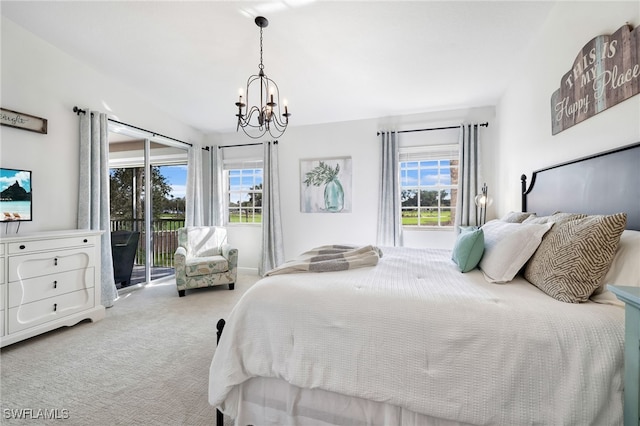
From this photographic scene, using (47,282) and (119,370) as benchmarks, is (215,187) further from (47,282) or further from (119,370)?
(119,370)

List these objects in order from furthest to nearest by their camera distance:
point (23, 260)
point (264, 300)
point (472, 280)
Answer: point (23, 260) < point (472, 280) < point (264, 300)

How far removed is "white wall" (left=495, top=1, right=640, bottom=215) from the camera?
1.43 meters

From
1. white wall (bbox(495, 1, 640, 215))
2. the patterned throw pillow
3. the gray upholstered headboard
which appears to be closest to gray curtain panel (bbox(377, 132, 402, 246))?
white wall (bbox(495, 1, 640, 215))

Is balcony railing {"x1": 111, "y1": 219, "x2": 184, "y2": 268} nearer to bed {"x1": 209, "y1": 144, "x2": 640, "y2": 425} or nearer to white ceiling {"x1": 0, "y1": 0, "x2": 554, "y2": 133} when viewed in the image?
white ceiling {"x1": 0, "y1": 0, "x2": 554, "y2": 133}

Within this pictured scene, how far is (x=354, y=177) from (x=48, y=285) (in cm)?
374

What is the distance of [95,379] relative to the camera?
1.82m

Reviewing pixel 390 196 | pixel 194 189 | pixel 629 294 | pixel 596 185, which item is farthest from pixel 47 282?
pixel 596 185

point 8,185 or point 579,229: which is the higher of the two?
point 8,185

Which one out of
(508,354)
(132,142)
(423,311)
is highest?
(132,142)

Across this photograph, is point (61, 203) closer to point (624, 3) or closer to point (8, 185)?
point (8, 185)

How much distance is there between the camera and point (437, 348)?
1.09m

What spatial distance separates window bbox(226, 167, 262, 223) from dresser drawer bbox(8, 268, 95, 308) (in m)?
2.53

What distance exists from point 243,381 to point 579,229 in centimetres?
174

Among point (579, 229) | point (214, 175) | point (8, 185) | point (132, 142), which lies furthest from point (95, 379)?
point (214, 175)
